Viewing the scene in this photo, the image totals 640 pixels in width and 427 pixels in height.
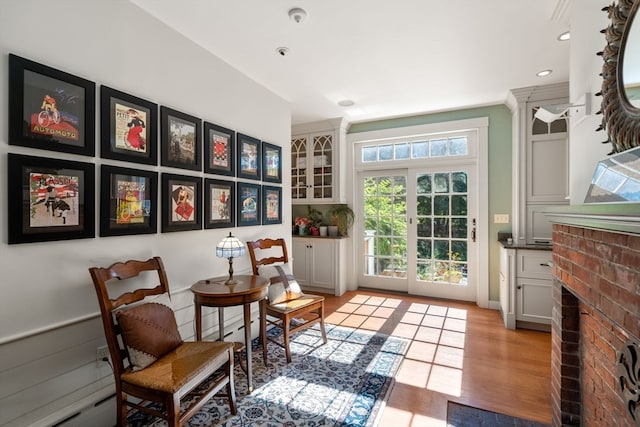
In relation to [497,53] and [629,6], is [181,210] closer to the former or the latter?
[629,6]

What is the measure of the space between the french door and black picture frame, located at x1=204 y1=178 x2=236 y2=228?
244cm

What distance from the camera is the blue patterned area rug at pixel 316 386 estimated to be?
69.9 inches

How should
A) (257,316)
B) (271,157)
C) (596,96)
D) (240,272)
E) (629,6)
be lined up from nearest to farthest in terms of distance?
(629,6) → (596,96) → (240,272) → (257,316) → (271,157)

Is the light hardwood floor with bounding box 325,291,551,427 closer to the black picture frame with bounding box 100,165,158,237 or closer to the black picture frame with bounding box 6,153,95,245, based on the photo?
the black picture frame with bounding box 100,165,158,237

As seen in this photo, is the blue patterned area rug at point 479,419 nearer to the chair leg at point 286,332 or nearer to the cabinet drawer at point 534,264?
the chair leg at point 286,332

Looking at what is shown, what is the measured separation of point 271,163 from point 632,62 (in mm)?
2749

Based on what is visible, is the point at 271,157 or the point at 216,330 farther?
the point at 271,157

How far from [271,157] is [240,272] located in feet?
4.25

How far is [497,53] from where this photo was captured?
2.53 meters

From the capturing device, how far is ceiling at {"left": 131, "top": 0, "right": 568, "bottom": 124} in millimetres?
1951

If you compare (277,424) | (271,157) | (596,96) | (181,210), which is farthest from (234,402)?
(596,96)

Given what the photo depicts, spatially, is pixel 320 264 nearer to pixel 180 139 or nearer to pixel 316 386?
pixel 316 386

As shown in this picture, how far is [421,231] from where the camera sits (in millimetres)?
4219

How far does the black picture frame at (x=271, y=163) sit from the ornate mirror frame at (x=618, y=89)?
8.55 ft
